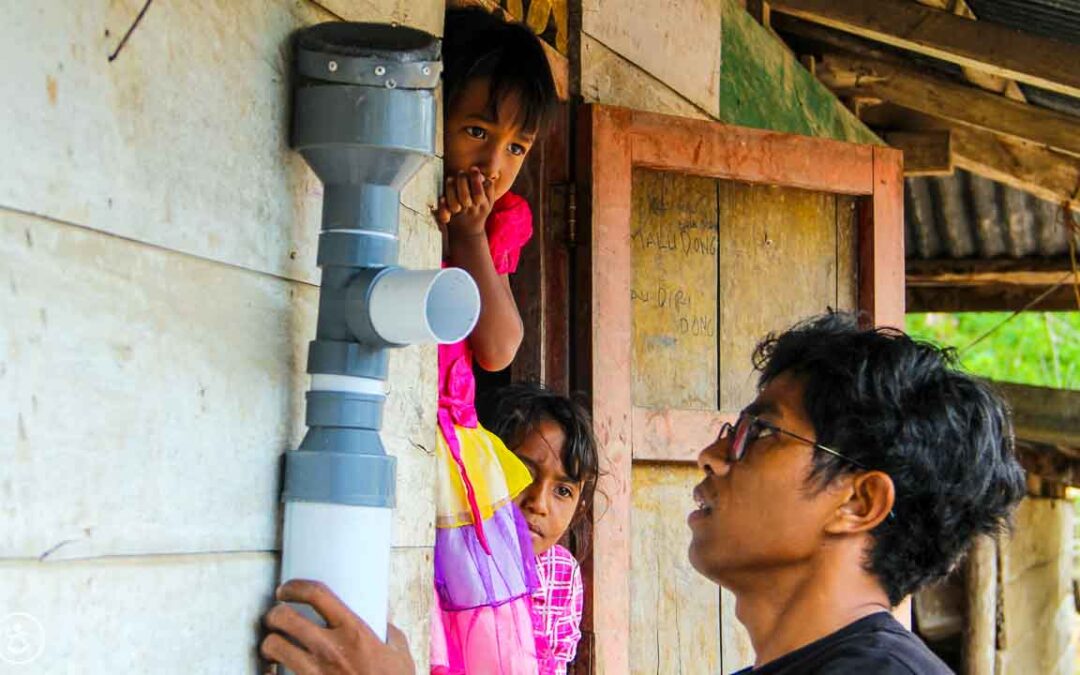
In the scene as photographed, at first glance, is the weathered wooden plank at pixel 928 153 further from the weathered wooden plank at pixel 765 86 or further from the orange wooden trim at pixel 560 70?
the orange wooden trim at pixel 560 70

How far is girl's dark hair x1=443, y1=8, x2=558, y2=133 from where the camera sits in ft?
8.24

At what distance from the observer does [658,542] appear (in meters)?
3.63

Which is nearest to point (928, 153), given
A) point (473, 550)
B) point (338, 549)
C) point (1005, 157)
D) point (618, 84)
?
point (1005, 157)

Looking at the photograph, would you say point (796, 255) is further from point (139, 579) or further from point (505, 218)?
point (139, 579)

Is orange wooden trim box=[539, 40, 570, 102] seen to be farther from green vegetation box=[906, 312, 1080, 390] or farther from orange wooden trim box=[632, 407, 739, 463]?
Result: green vegetation box=[906, 312, 1080, 390]

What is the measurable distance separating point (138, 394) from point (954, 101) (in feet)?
15.6

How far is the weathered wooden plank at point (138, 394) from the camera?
4.49ft

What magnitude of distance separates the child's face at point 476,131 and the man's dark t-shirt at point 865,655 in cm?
100

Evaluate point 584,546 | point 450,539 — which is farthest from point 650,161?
point 450,539

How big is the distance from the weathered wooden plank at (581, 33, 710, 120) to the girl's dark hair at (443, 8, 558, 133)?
3.07 feet

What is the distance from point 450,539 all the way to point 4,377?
1223 mm

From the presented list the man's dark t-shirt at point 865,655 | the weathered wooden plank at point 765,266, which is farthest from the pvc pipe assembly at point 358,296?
the weathered wooden plank at point 765,266

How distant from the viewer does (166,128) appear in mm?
1585

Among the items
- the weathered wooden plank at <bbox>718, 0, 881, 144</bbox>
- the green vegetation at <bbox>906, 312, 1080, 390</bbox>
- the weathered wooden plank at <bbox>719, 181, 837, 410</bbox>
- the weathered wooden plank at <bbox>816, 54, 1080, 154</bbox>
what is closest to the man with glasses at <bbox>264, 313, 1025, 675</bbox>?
the weathered wooden plank at <bbox>719, 181, 837, 410</bbox>
